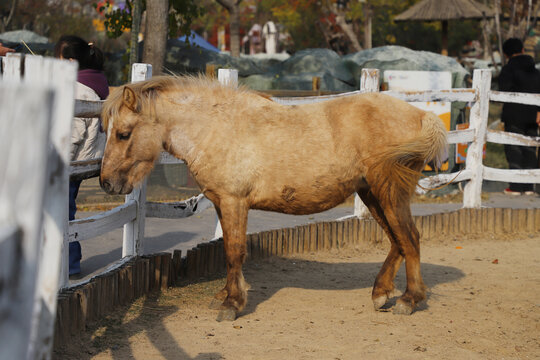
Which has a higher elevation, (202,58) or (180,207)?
(202,58)

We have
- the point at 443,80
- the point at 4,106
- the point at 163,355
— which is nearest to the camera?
the point at 4,106

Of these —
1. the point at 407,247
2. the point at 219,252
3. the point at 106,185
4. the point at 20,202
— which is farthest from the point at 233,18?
the point at 20,202

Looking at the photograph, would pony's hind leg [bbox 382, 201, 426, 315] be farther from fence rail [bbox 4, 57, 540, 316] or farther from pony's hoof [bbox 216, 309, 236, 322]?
fence rail [bbox 4, 57, 540, 316]

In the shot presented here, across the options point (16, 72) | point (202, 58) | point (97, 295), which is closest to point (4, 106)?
point (16, 72)

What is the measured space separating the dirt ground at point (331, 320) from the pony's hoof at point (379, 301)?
0.06m

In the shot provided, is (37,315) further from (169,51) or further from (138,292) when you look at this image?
(169,51)

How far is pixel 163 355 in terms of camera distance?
4.11m

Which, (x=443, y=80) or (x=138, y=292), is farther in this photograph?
(x=443, y=80)

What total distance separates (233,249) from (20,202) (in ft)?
12.7

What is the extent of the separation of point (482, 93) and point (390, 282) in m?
4.28

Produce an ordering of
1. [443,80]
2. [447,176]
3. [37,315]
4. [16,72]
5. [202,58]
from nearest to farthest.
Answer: [37,315] → [16,72] → [447,176] → [443,80] → [202,58]

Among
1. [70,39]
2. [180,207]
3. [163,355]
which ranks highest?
[70,39]

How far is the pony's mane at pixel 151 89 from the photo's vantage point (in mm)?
4801

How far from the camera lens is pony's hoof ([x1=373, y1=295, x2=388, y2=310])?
5.19m
